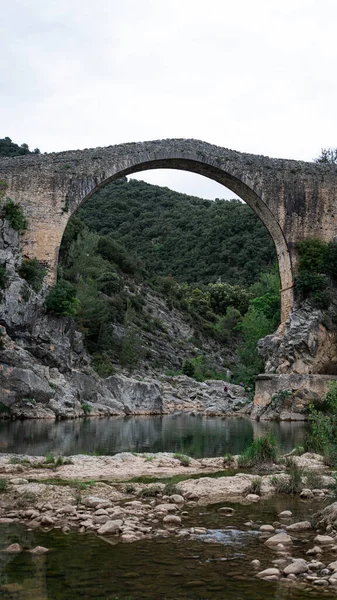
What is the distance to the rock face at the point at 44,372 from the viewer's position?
18.6 meters

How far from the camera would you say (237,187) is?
23703 mm

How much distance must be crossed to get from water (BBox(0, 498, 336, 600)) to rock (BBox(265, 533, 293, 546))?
6 centimetres

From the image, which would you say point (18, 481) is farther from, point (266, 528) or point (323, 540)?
point (323, 540)

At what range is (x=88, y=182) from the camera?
2230cm

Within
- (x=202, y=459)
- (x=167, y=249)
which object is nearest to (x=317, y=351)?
(x=202, y=459)

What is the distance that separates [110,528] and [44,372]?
49.5ft

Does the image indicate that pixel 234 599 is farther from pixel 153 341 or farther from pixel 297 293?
pixel 153 341

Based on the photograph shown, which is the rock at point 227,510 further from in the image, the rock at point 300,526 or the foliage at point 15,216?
the foliage at point 15,216

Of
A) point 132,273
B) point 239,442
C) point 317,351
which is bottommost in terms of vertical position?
point 239,442

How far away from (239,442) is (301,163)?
14.1 metres

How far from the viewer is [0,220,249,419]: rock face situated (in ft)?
61.2

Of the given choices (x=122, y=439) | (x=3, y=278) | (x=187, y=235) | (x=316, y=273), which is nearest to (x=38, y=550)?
(x=122, y=439)

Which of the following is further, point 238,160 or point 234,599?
point 238,160

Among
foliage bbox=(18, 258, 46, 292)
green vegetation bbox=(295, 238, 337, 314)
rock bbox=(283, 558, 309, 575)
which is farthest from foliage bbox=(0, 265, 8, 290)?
rock bbox=(283, 558, 309, 575)
